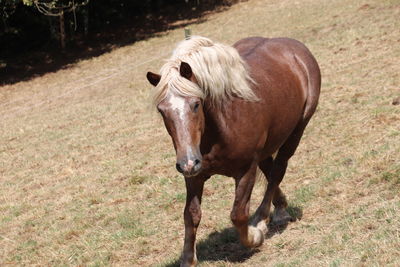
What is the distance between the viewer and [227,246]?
6.05 metres

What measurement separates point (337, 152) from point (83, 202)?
3.97 metres

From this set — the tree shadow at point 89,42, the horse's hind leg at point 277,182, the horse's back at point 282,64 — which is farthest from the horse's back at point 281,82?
the tree shadow at point 89,42

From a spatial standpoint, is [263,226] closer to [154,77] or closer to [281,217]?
[281,217]

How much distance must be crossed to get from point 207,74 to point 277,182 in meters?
2.06

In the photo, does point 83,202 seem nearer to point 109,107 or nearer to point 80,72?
point 109,107

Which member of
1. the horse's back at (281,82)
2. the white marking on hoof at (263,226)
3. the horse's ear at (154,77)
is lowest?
the white marking on hoof at (263,226)

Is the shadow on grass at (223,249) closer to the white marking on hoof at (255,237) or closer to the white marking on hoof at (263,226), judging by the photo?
the white marking on hoof at (255,237)

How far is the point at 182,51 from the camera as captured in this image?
491 cm

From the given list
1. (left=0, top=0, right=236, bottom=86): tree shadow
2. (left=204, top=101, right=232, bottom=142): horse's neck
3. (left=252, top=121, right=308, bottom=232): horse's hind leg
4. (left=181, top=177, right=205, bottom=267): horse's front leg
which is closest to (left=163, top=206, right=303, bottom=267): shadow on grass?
(left=252, top=121, right=308, bottom=232): horse's hind leg

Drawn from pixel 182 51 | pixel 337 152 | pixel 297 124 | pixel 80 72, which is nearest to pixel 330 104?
pixel 337 152

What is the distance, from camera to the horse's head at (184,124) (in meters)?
4.38

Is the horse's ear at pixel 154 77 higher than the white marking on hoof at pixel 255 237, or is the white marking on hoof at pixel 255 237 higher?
the horse's ear at pixel 154 77

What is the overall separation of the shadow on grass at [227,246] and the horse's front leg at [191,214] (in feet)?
1.16

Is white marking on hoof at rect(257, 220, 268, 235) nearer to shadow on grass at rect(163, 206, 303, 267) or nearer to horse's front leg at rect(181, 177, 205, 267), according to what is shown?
shadow on grass at rect(163, 206, 303, 267)
